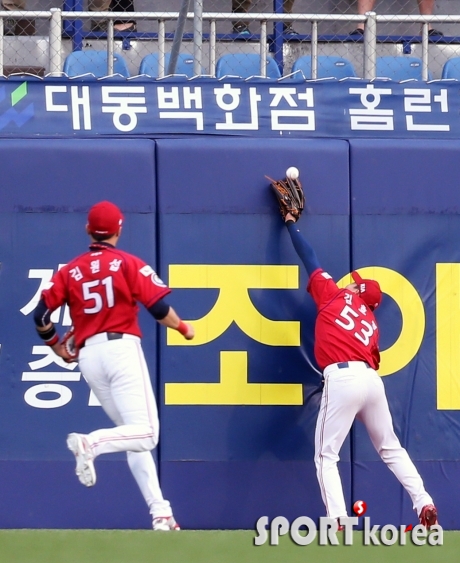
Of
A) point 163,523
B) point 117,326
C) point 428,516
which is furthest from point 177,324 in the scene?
point 428,516

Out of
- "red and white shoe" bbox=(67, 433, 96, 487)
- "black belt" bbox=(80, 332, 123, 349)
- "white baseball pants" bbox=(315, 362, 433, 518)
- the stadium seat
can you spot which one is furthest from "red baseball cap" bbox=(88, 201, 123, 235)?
the stadium seat

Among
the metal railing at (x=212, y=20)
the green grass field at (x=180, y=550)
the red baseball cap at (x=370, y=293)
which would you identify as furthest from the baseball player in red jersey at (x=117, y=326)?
the metal railing at (x=212, y=20)

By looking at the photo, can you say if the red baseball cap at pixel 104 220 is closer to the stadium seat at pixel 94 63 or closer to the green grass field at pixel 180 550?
the green grass field at pixel 180 550

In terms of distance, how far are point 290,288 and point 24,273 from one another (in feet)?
6.15

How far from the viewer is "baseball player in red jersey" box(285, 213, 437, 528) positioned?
6371 mm

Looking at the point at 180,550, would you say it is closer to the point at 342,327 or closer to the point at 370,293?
the point at 342,327

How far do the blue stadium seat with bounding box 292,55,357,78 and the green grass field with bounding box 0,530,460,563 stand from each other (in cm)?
495

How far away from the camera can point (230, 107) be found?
7066mm

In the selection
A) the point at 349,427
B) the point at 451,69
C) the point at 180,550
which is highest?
the point at 451,69

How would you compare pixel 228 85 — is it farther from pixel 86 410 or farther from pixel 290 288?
pixel 86 410

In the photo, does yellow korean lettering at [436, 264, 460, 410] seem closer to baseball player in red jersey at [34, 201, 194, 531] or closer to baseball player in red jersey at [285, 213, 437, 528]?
baseball player in red jersey at [285, 213, 437, 528]

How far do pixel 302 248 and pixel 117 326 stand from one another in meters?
1.78

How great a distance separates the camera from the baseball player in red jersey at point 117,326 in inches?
209

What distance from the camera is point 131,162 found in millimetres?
6816
